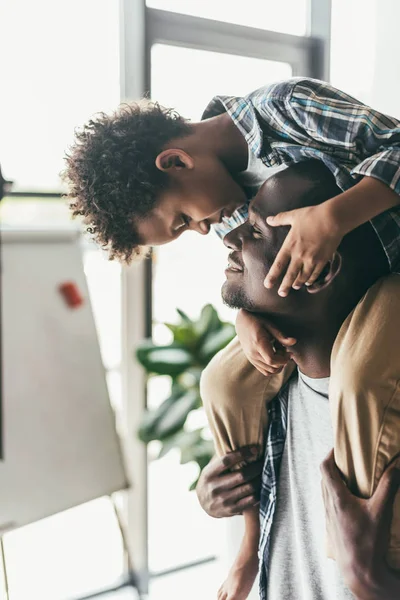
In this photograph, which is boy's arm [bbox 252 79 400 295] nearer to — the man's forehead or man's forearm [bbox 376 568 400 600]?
the man's forehead

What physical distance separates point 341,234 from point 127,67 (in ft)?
5.29

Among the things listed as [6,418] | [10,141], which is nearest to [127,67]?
[10,141]

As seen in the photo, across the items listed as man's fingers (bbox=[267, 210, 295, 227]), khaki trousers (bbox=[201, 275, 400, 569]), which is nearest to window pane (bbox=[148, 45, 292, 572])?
man's fingers (bbox=[267, 210, 295, 227])

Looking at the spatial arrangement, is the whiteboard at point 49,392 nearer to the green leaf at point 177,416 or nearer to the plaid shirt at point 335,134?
the green leaf at point 177,416

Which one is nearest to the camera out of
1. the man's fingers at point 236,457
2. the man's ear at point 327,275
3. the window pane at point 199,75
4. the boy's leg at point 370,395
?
the boy's leg at point 370,395

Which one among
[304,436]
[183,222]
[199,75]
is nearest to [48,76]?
[199,75]

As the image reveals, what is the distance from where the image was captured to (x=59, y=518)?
246cm

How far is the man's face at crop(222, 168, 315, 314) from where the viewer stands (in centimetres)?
100

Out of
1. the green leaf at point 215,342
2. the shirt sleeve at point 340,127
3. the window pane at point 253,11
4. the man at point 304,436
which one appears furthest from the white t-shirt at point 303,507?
the window pane at point 253,11

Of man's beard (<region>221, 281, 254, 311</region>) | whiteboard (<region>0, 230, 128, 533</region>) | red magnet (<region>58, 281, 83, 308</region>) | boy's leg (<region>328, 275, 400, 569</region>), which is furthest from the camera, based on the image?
red magnet (<region>58, 281, 83, 308</region>)

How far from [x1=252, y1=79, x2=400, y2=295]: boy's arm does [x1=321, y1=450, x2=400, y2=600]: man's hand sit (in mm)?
315

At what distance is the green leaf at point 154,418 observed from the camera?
209 centimetres

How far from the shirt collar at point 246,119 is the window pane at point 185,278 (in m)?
1.13

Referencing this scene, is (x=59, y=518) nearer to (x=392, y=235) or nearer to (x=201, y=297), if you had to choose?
(x=201, y=297)
